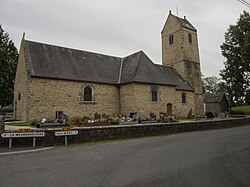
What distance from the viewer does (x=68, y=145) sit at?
9539 millimetres

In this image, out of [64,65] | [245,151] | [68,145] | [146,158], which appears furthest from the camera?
[64,65]

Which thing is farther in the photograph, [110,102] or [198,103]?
[198,103]

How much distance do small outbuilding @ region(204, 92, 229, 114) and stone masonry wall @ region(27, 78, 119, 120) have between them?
1056 inches

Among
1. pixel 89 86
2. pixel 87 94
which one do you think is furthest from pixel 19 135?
pixel 89 86

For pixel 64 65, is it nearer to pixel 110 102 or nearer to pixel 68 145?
pixel 110 102

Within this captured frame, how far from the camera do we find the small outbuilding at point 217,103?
39.6 metres

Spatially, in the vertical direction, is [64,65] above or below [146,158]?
above

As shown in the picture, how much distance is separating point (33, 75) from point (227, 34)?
112 feet

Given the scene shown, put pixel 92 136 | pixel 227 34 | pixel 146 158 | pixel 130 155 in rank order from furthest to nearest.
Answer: pixel 227 34
pixel 92 136
pixel 130 155
pixel 146 158

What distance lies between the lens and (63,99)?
19.0 m

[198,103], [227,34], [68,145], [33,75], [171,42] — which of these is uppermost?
[227,34]

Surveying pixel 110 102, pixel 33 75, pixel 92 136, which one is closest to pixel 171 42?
pixel 110 102

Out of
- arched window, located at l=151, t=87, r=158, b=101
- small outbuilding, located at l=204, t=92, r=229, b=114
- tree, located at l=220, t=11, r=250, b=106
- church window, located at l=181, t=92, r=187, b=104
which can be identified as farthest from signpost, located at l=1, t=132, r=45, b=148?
small outbuilding, located at l=204, t=92, r=229, b=114

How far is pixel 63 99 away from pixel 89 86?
322 centimetres
